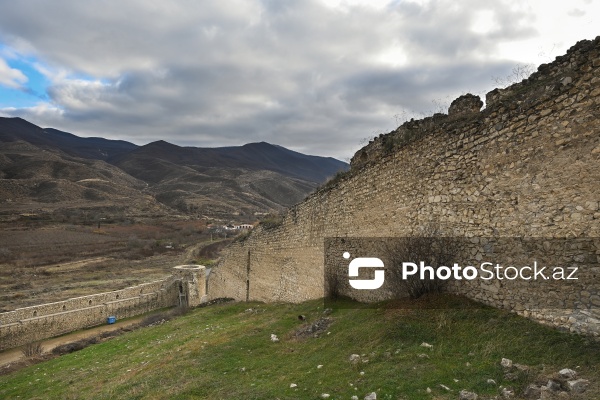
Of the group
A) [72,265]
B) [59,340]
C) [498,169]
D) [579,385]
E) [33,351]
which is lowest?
[59,340]

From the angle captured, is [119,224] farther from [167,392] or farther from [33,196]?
[167,392]

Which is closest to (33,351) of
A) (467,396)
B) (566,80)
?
(467,396)

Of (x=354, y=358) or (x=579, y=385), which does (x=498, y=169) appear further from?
(x=354, y=358)

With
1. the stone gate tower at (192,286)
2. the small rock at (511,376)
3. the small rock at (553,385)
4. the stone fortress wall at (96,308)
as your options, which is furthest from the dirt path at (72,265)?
the small rock at (553,385)

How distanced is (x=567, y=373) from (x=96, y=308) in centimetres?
2771

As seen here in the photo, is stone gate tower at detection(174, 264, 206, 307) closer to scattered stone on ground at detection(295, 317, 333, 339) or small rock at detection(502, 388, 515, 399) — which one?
scattered stone on ground at detection(295, 317, 333, 339)

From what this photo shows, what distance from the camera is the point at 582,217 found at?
5.15m

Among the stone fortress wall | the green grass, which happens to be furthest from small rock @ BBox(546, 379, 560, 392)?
the stone fortress wall

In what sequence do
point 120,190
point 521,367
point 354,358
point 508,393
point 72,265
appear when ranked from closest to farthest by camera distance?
point 508,393
point 521,367
point 354,358
point 72,265
point 120,190

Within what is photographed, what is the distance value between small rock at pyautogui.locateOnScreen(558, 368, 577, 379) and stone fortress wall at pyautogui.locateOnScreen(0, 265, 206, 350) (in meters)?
23.3

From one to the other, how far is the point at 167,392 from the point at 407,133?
24.2 ft

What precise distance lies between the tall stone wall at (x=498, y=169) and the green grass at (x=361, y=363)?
614mm

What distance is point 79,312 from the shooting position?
24703mm

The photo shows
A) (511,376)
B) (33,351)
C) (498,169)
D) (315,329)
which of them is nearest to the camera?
(511,376)
